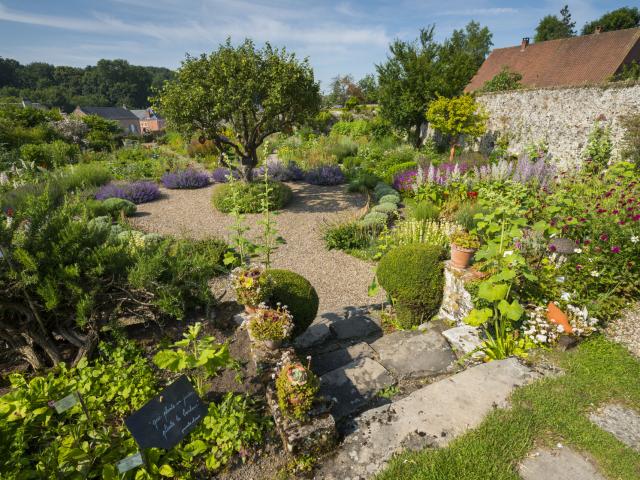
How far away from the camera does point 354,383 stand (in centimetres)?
295


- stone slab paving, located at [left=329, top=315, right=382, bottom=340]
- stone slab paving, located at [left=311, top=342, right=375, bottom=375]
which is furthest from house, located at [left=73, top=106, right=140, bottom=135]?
stone slab paving, located at [left=311, top=342, right=375, bottom=375]

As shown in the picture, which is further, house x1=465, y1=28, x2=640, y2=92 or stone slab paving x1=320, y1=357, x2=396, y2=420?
house x1=465, y1=28, x2=640, y2=92

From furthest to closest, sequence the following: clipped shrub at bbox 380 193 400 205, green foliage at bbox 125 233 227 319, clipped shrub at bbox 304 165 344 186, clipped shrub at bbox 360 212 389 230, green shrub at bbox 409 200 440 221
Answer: clipped shrub at bbox 304 165 344 186 < clipped shrub at bbox 380 193 400 205 < clipped shrub at bbox 360 212 389 230 < green shrub at bbox 409 200 440 221 < green foliage at bbox 125 233 227 319

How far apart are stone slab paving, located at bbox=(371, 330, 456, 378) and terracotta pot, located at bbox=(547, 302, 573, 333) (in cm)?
105

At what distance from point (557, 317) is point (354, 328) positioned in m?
2.20

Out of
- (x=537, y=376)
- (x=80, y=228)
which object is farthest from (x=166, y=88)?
(x=537, y=376)

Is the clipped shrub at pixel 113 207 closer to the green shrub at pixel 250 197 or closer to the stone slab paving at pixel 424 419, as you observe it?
the green shrub at pixel 250 197

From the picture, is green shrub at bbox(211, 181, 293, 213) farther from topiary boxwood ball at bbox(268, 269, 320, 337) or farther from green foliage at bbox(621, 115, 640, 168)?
green foliage at bbox(621, 115, 640, 168)

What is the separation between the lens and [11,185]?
9781 mm

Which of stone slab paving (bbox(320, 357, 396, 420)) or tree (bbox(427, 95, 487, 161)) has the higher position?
tree (bbox(427, 95, 487, 161))

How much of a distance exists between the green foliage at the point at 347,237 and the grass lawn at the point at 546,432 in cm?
443

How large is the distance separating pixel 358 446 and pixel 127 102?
310 ft

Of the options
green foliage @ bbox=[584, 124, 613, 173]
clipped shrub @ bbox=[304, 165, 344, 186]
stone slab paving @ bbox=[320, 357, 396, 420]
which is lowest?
stone slab paving @ bbox=[320, 357, 396, 420]

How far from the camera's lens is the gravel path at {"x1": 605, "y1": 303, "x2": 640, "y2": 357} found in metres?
3.21
